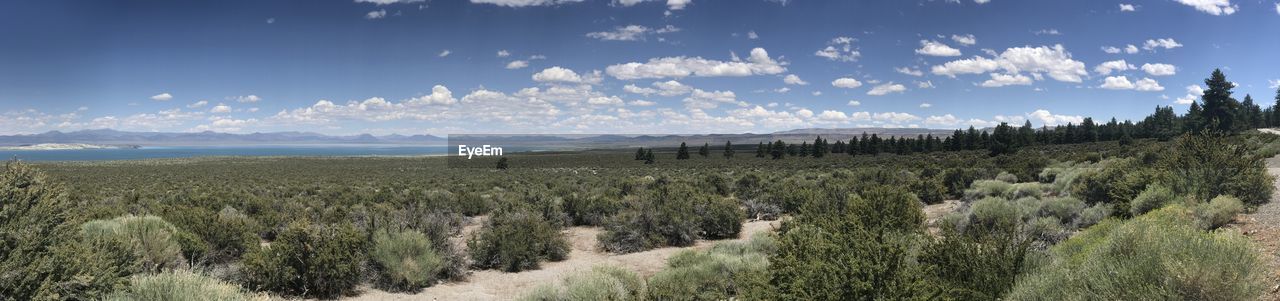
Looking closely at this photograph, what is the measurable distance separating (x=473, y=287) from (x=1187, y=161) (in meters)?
13.7

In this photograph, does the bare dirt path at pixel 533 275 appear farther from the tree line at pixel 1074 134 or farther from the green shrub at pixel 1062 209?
the tree line at pixel 1074 134

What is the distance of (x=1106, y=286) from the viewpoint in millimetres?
4691

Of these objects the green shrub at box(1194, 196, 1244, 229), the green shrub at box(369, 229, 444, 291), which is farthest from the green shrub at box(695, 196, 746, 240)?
the green shrub at box(1194, 196, 1244, 229)

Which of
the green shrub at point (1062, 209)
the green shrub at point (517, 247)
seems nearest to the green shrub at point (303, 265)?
the green shrub at point (517, 247)

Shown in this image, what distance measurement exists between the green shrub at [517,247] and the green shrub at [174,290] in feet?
19.1

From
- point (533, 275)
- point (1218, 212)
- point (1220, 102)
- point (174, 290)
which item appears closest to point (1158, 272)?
point (1218, 212)

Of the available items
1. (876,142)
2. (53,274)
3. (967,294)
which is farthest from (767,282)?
(876,142)

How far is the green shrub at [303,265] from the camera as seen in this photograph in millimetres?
8906

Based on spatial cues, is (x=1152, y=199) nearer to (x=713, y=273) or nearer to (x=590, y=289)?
(x=713, y=273)

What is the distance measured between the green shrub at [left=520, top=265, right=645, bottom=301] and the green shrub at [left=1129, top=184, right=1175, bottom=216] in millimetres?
9763

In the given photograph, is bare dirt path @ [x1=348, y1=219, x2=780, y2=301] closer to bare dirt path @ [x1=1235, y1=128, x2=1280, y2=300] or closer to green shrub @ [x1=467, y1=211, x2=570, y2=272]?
green shrub @ [x1=467, y1=211, x2=570, y2=272]

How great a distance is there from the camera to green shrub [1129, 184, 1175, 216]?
11.0 metres

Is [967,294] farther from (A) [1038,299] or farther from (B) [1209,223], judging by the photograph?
(B) [1209,223]

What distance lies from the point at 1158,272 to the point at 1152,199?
8622 mm
